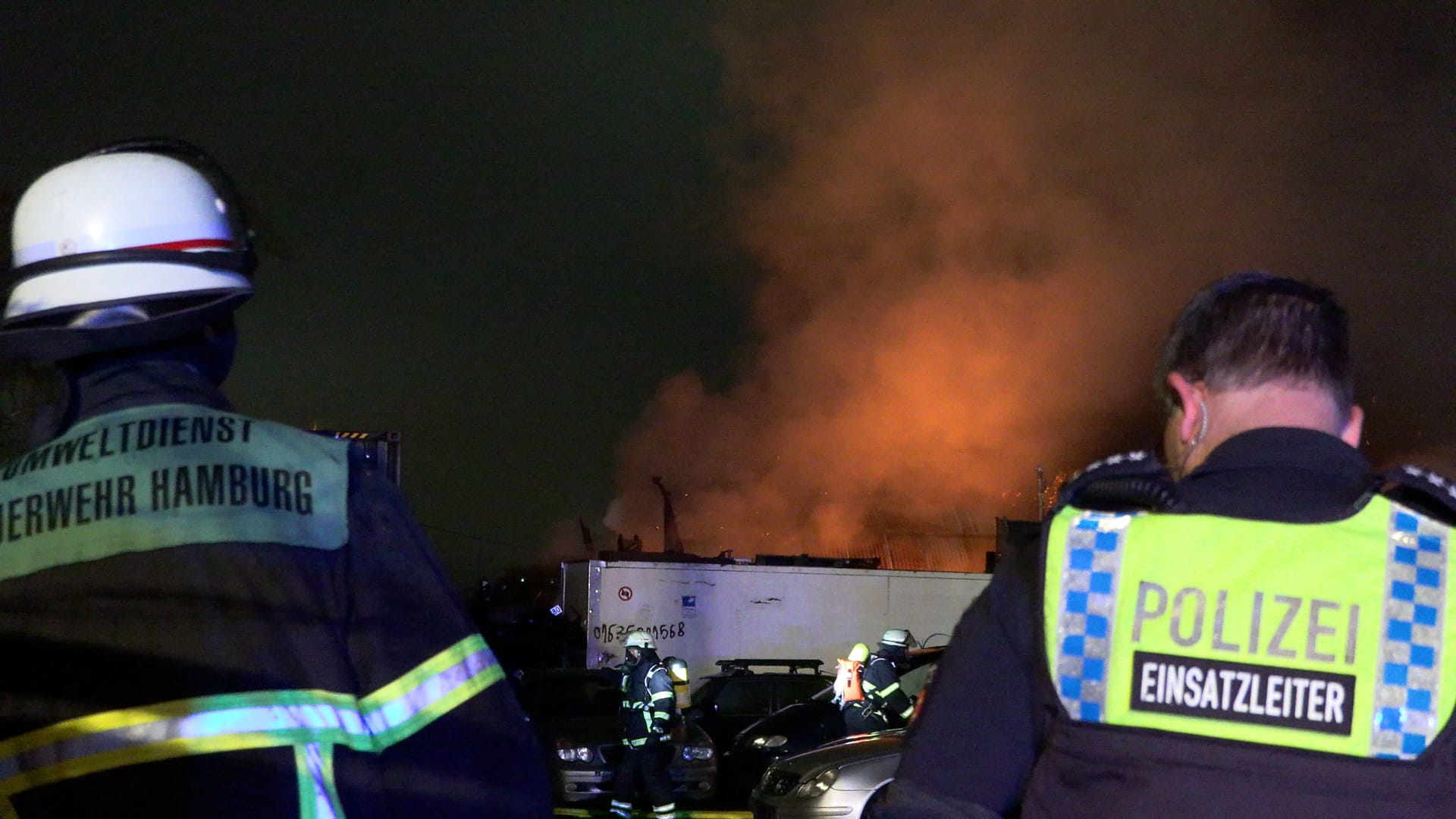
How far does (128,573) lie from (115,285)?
438mm

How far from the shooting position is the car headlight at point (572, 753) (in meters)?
12.5

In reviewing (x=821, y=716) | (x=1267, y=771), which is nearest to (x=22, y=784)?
(x=1267, y=771)

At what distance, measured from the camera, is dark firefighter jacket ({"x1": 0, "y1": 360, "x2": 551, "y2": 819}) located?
1.61 m

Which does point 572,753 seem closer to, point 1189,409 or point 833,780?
point 833,780

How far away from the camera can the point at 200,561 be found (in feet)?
5.41

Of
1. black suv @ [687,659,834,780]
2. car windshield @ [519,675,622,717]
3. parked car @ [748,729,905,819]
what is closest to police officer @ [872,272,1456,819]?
parked car @ [748,729,905,819]

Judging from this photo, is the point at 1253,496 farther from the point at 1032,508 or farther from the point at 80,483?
the point at 1032,508

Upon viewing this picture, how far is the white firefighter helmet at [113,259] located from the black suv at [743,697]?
1319 cm

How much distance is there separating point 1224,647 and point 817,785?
309 inches

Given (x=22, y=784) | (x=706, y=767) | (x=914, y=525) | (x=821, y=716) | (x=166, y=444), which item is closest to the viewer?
(x=22, y=784)

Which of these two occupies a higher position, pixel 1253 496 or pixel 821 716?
pixel 1253 496

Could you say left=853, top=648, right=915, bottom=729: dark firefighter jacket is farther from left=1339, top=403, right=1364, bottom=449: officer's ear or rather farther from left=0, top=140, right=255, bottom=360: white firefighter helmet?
left=0, top=140, right=255, bottom=360: white firefighter helmet

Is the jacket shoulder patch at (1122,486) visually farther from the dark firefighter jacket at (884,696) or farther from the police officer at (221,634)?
the dark firefighter jacket at (884,696)

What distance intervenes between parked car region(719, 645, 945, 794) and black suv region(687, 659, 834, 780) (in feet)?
2.60
